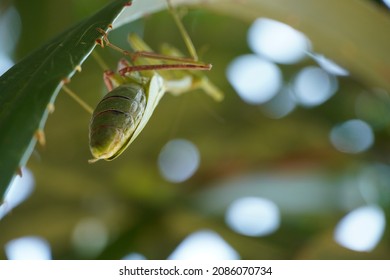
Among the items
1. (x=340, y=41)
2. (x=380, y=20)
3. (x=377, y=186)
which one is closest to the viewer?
(x=380, y=20)

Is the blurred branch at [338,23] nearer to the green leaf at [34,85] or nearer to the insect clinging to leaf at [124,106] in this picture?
the insect clinging to leaf at [124,106]

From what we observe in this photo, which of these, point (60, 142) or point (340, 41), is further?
point (60, 142)

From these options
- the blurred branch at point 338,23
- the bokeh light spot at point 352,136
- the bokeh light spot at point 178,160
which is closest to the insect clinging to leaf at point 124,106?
the blurred branch at point 338,23

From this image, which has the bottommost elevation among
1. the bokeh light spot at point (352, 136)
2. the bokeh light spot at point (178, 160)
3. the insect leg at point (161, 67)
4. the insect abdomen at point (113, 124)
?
the bokeh light spot at point (352, 136)

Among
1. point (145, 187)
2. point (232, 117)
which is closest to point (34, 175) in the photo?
point (145, 187)

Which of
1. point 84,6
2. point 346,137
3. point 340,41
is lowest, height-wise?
point 346,137

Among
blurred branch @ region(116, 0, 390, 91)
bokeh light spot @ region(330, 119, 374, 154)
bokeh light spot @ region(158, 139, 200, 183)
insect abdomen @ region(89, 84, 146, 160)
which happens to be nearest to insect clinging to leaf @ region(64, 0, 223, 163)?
insect abdomen @ region(89, 84, 146, 160)

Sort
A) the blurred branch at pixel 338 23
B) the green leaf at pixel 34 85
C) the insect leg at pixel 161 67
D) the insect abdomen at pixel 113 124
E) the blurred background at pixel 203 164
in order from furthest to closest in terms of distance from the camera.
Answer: the blurred background at pixel 203 164
the blurred branch at pixel 338 23
the insect leg at pixel 161 67
the insect abdomen at pixel 113 124
the green leaf at pixel 34 85

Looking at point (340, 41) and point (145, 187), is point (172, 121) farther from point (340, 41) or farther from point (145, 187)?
point (340, 41)
